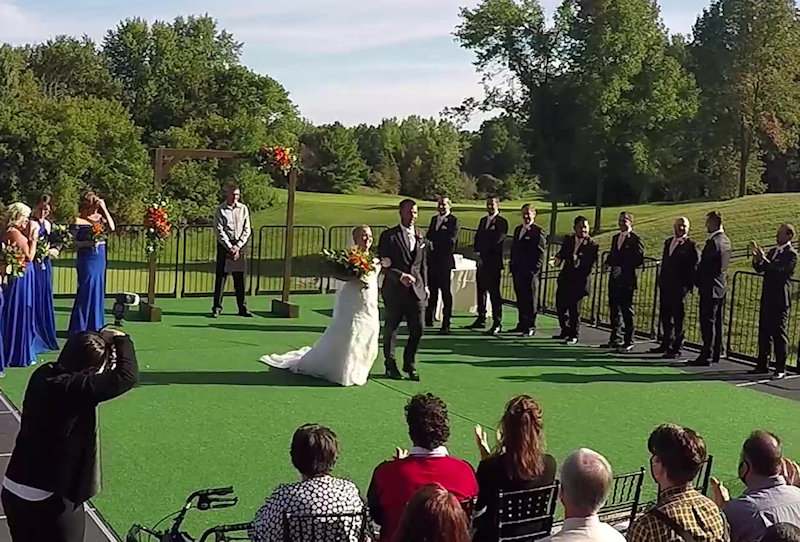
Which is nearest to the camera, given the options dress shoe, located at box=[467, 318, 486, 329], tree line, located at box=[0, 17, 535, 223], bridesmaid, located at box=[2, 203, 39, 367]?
bridesmaid, located at box=[2, 203, 39, 367]

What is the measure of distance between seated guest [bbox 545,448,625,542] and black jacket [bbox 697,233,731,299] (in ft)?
29.9

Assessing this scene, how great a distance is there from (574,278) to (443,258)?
1854mm

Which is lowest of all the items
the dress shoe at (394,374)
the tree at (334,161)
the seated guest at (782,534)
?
the dress shoe at (394,374)

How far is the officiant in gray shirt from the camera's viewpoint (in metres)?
14.5

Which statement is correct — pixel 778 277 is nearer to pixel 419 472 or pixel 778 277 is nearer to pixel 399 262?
pixel 399 262

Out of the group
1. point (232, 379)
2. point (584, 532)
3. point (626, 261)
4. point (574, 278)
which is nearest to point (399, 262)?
point (232, 379)

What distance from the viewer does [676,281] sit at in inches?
506

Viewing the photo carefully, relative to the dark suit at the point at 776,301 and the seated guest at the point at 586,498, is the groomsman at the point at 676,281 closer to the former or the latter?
the dark suit at the point at 776,301

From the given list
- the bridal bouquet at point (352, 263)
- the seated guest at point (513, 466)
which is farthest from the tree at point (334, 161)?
the seated guest at point (513, 466)

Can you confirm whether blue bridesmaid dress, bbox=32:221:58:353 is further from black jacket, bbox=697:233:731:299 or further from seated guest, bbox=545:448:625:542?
seated guest, bbox=545:448:625:542

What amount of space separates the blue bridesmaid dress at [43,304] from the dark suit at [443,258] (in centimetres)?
520

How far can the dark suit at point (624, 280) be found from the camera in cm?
1334

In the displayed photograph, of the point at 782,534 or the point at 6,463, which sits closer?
the point at 782,534

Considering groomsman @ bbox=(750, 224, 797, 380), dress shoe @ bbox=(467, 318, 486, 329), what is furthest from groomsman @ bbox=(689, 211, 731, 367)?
dress shoe @ bbox=(467, 318, 486, 329)
